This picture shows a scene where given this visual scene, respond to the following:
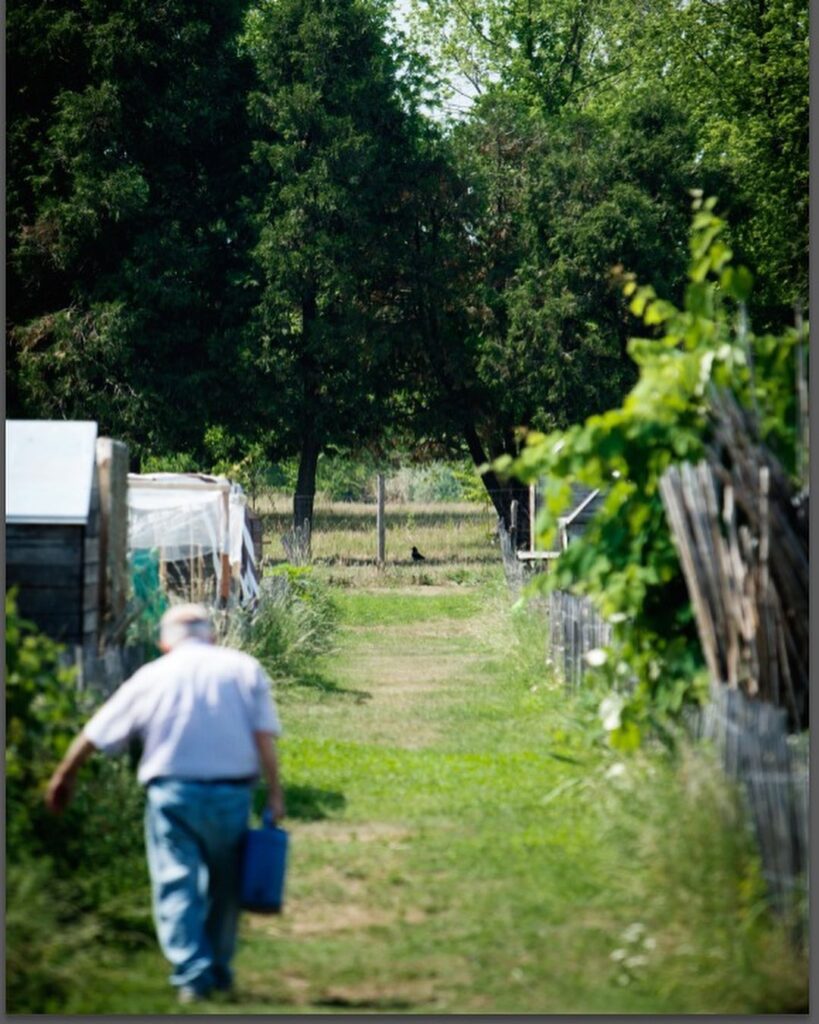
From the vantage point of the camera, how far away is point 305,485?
38031 mm

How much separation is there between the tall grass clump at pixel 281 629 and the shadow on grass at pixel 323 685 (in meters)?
0.13

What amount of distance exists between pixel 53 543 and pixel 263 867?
4.63 m

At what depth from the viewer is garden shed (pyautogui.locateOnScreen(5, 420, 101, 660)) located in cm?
1087

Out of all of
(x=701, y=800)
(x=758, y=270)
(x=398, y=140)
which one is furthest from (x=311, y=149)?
(x=701, y=800)

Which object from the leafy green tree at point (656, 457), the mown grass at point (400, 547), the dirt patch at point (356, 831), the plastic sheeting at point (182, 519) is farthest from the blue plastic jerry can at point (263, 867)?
the mown grass at point (400, 547)

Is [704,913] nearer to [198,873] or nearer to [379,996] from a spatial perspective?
[379,996]

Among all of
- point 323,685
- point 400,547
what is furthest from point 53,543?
point 400,547

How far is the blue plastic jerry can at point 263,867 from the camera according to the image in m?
6.84

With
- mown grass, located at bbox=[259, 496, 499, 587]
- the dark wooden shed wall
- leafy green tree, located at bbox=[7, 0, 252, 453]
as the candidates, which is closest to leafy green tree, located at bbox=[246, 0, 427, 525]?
leafy green tree, located at bbox=[7, 0, 252, 453]

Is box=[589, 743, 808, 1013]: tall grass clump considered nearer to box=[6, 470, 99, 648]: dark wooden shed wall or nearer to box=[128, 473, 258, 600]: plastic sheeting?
box=[6, 470, 99, 648]: dark wooden shed wall

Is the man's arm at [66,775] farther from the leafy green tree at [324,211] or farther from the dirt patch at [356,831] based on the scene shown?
the leafy green tree at [324,211]

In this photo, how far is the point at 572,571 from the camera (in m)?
9.48

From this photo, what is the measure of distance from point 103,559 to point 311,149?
87.8 ft

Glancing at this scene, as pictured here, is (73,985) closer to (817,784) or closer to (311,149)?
(817,784)
